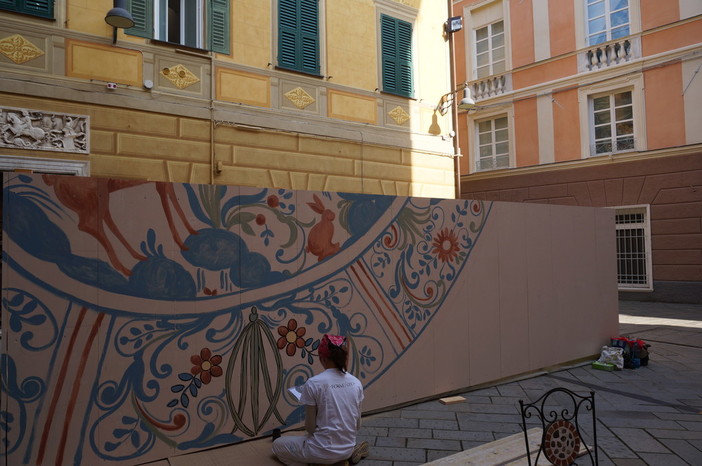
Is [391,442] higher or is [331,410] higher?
[331,410]

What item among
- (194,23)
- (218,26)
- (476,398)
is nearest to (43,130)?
(194,23)

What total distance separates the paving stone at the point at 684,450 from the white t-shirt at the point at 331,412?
2.83 metres

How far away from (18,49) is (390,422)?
697 cm

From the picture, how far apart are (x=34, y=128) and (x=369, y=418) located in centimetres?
602

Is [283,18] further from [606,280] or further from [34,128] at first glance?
[606,280]

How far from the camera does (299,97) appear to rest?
9750 millimetres

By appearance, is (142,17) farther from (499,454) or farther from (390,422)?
(499,454)

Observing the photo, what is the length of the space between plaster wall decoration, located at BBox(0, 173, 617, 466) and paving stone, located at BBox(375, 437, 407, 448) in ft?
2.28

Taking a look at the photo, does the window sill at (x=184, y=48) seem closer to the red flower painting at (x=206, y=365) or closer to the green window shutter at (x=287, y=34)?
the green window shutter at (x=287, y=34)

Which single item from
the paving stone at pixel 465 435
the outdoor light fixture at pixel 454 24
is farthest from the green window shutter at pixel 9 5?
the outdoor light fixture at pixel 454 24

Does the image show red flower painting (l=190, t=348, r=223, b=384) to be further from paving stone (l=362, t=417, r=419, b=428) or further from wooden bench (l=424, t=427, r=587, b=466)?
wooden bench (l=424, t=427, r=587, b=466)

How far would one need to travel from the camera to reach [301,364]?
4.91m

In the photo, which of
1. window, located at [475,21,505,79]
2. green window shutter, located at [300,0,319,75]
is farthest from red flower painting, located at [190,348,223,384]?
window, located at [475,21,505,79]

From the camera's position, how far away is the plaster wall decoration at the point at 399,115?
36.0 ft
